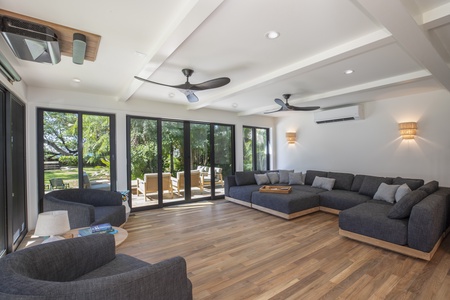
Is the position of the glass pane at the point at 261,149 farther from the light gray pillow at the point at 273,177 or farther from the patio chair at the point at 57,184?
the patio chair at the point at 57,184

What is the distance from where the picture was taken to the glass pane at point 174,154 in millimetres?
5602

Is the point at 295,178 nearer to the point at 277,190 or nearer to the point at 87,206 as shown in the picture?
the point at 277,190

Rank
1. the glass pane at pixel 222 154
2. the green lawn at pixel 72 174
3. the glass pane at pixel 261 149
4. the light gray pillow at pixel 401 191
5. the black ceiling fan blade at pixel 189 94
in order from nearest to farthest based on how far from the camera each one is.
Answer: the black ceiling fan blade at pixel 189 94
the light gray pillow at pixel 401 191
the green lawn at pixel 72 174
the glass pane at pixel 222 154
the glass pane at pixel 261 149

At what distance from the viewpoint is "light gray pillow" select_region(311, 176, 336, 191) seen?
5386mm

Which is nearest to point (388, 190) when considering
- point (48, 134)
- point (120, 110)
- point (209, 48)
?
point (209, 48)

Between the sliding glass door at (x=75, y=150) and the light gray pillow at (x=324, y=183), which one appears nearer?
the sliding glass door at (x=75, y=150)

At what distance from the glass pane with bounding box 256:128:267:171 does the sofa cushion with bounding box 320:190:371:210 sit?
289cm

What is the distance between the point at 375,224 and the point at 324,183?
2.32 m

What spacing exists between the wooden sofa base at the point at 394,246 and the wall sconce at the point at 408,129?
207 cm

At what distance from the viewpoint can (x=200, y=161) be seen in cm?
623

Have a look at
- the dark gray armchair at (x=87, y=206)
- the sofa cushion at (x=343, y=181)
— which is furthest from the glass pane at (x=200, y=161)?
the sofa cushion at (x=343, y=181)

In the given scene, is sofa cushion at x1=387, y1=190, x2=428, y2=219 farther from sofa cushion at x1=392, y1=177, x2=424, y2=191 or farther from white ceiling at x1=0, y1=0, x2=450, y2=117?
white ceiling at x1=0, y1=0, x2=450, y2=117

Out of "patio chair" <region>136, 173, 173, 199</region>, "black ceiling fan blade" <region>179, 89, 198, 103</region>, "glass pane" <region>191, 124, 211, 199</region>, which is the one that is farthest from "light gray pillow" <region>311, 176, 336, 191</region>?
"patio chair" <region>136, 173, 173, 199</region>

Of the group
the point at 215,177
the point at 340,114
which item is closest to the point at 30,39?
the point at 215,177
